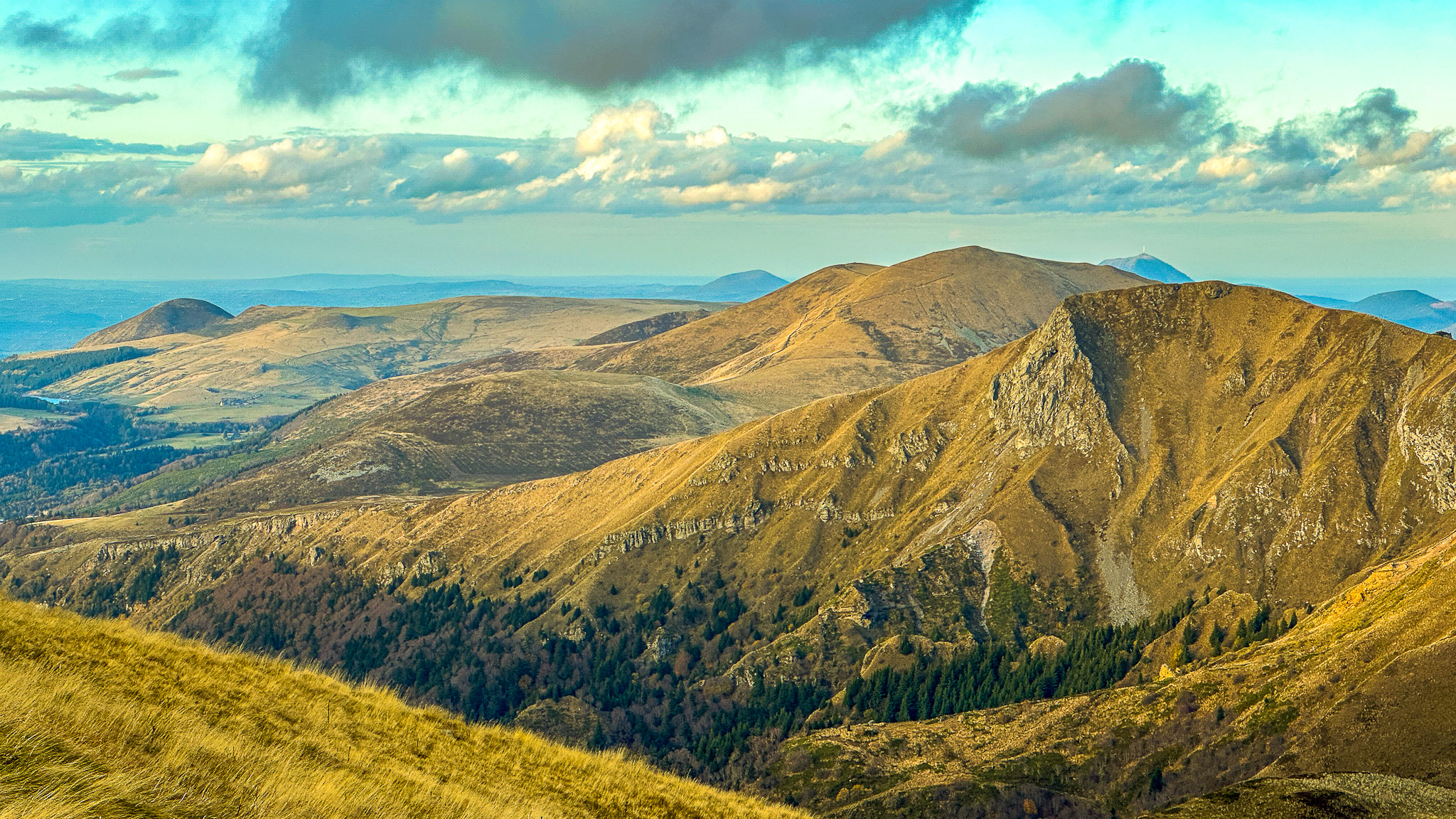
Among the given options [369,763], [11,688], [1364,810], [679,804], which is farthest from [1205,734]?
[11,688]

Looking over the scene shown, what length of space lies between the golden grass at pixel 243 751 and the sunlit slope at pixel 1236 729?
381 feet

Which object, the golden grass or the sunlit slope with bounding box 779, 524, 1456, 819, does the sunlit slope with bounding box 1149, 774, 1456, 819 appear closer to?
the golden grass

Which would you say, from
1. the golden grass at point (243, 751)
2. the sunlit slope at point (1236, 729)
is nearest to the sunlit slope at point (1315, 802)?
the golden grass at point (243, 751)

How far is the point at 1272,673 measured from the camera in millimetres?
172500

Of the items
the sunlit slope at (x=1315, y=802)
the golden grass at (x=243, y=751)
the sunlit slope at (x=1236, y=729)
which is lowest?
the sunlit slope at (x=1236, y=729)

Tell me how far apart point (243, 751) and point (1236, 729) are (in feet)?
563

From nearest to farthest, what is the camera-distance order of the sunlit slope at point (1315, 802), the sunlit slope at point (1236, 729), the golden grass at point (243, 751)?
the golden grass at point (243, 751) → the sunlit slope at point (1315, 802) → the sunlit slope at point (1236, 729)

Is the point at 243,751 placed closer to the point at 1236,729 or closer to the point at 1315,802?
the point at 1315,802

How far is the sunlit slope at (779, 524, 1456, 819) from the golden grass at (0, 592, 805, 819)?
4567 inches

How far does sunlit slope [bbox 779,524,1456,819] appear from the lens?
5305 inches

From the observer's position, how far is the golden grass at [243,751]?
20125 millimetres

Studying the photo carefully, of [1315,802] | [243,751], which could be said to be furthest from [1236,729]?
[243,751]

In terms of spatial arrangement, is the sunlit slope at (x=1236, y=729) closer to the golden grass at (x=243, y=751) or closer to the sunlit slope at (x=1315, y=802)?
the sunlit slope at (x=1315, y=802)

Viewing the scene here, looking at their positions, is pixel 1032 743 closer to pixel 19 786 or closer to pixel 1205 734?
pixel 1205 734
